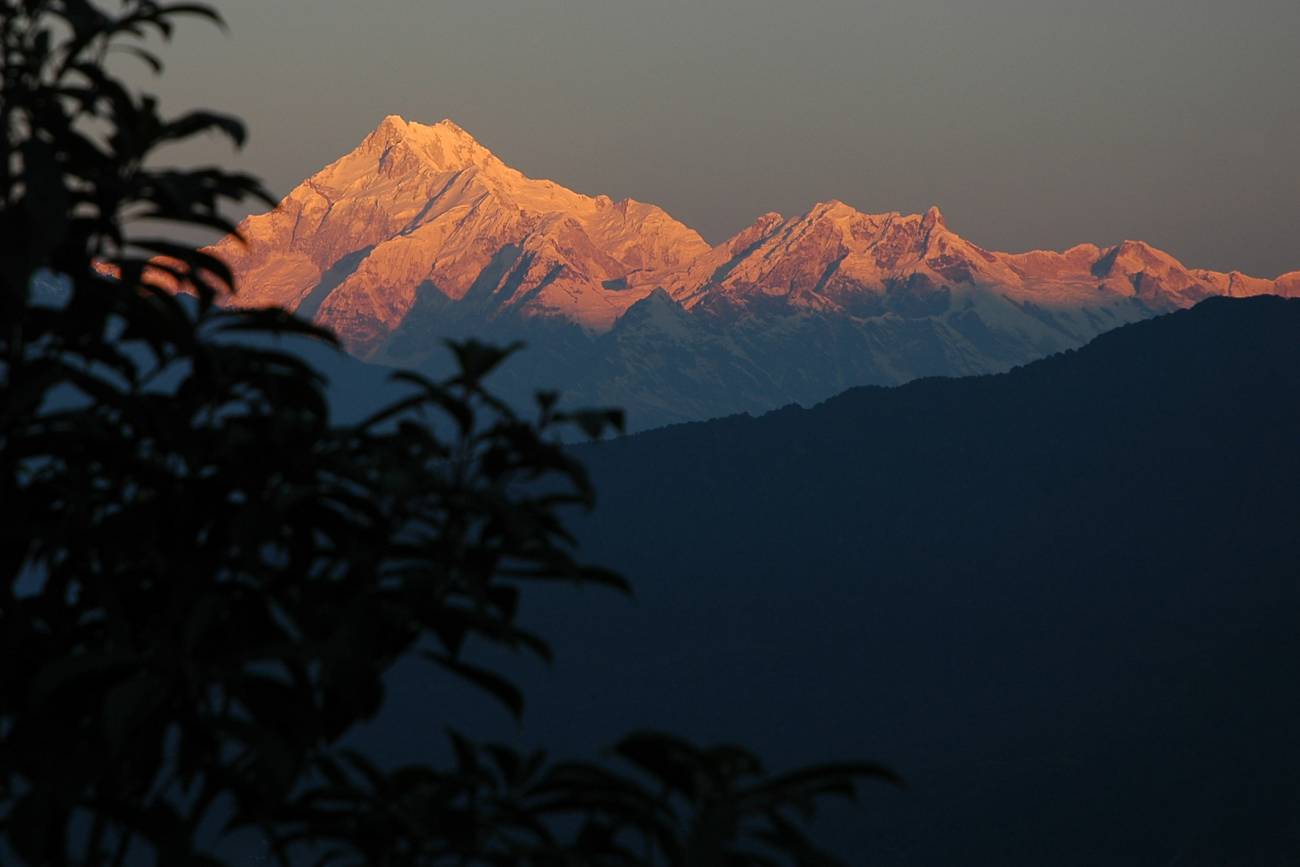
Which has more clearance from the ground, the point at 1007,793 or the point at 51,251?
the point at 1007,793

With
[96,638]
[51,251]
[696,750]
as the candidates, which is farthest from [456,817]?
[51,251]

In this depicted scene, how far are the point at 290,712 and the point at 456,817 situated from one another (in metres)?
0.51

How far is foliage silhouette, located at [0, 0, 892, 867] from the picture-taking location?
4305 millimetres

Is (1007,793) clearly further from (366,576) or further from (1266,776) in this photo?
(366,576)

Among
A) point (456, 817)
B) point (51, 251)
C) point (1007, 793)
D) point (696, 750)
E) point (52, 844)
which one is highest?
point (1007, 793)

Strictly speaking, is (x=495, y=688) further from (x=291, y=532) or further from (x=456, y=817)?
(x=291, y=532)

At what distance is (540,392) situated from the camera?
4570mm

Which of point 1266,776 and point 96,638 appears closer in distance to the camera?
point 96,638

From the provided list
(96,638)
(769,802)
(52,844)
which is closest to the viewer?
(769,802)

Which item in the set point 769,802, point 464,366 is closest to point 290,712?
point 464,366

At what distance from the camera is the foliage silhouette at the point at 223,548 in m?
4.30

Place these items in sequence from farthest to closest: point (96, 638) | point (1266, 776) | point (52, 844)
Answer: point (1266, 776), point (96, 638), point (52, 844)

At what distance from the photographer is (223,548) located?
463cm

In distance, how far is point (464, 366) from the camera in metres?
4.45
